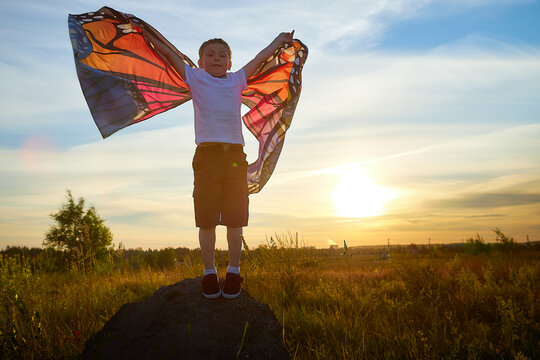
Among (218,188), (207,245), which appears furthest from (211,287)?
(218,188)

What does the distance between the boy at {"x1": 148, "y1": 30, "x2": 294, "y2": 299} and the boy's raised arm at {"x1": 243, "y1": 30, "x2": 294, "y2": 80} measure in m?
0.36

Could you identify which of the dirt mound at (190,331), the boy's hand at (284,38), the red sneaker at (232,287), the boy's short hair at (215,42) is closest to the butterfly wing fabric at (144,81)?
the boy's hand at (284,38)

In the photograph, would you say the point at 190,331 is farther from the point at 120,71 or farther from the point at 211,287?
the point at 120,71

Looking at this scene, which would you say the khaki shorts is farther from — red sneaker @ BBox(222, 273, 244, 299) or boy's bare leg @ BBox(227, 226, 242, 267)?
red sneaker @ BBox(222, 273, 244, 299)

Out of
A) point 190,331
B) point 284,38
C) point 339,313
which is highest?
point 284,38

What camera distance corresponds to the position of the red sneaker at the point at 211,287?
3574 mm

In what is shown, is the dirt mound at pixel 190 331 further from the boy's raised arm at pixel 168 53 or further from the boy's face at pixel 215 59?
the boy's raised arm at pixel 168 53

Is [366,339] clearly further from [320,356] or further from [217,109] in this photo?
[217,109]

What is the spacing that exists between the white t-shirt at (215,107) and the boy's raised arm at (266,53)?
361 mm

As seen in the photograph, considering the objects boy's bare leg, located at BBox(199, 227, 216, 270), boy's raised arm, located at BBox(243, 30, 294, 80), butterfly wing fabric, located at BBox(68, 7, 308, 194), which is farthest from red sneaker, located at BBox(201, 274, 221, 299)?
boy's raised arm, located at BBox(243, 30, 294, 80)

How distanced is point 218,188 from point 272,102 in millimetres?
1760

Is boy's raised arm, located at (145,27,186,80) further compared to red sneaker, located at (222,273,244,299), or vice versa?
boy's raised arm, located at (145,27,186,80)

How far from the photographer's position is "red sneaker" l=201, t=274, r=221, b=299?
3.57 meters

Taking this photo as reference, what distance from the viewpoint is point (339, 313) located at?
529 cm
